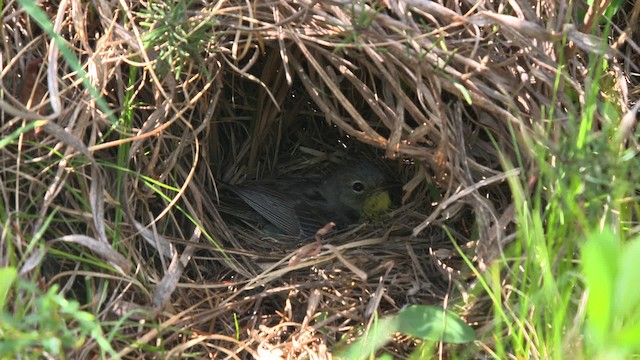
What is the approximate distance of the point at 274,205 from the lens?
5520mm

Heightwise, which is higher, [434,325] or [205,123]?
[205,123]

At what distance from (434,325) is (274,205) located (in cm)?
249

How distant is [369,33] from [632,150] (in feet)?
3.98

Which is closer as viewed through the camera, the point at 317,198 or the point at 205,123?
the point at 205,123

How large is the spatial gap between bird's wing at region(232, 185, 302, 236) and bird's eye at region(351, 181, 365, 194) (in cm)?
48

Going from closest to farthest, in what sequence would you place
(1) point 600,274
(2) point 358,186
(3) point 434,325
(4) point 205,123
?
(1) point 600,274, (3) point 434,325, (4) point 205,123, (2) point 358,186

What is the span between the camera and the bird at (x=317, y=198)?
5.51 meters

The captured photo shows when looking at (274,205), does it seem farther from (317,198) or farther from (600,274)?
(600,274)

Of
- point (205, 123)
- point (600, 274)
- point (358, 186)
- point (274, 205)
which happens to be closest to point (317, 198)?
point (358, 186)

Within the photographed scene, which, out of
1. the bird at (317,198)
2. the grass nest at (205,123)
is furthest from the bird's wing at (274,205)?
the grass nest at (205,123)

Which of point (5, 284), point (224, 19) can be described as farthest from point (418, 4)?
point (5, 284)

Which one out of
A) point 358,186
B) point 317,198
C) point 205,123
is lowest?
point 317,198

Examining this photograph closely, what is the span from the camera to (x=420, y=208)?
5020mm

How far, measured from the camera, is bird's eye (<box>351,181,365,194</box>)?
Answer: 5.85m
